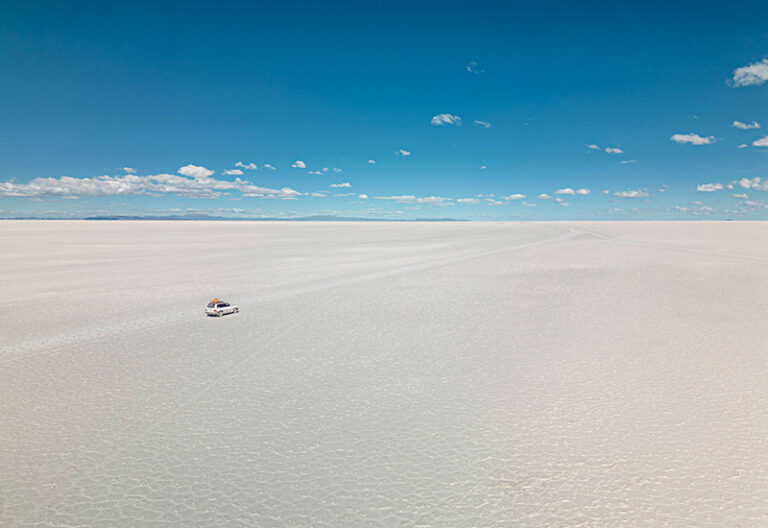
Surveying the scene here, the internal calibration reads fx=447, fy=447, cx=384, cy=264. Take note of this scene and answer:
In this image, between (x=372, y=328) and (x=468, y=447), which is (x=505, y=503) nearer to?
(x=468, y=447)

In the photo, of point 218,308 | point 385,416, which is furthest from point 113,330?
point 385,416

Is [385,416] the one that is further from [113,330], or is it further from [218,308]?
[113,330]

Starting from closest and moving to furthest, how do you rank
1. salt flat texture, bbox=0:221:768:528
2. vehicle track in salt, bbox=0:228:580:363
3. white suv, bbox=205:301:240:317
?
salt flat texture, bbox=0:221:768:528, vehicle track in salt, bbox=0:228:580:363, white suv, bbox=205:301:240:317

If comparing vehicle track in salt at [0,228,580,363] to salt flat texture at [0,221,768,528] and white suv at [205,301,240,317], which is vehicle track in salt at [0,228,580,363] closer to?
salt flat texture at [0,221,768,528]

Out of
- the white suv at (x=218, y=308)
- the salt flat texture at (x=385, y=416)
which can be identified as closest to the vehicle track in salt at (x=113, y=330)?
the salt flat texture at (x=385, y=416)

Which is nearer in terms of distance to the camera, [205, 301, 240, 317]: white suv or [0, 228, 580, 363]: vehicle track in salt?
[0, 228, 580, 363]: vehicle track in salt

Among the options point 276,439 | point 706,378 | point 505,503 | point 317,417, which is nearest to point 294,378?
point 317,417

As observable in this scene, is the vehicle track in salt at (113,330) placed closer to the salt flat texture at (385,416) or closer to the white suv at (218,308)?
the salt flat texture at (385,416)

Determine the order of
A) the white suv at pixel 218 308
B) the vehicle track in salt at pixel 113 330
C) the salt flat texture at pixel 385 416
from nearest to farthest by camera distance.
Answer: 1. the salt flat texture at pixel 385 416
2. the vehicle track in salt at pixel 113 330
3. the white suv at pixel 218 308

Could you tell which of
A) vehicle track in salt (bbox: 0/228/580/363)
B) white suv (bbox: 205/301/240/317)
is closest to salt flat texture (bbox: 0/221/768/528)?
vehicle track in salt (bbox: 0/228/580/363)
